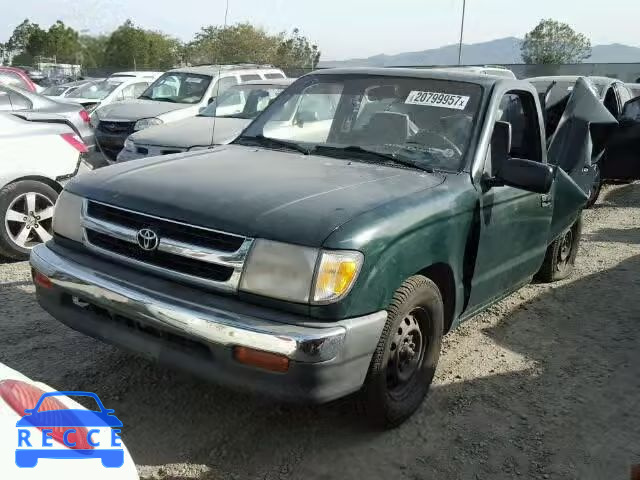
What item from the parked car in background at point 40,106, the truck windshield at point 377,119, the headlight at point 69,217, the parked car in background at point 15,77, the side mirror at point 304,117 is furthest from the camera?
the parked car in background at point 15,77

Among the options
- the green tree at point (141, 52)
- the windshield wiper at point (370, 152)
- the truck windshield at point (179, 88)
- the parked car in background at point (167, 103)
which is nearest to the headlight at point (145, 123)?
the parked car in background at point (167, 103)

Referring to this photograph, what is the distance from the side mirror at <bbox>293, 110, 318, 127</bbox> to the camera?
14.0 feet

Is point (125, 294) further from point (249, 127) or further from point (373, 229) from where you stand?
point (249, 127)

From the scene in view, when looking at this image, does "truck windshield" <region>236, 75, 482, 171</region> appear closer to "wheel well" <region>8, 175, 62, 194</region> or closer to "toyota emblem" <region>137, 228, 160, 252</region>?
"toyota emblem" <region>137, 228, 160, 252</region>

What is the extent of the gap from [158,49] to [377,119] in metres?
30.4

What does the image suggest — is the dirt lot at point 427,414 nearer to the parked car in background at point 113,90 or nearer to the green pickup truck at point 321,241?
the green pickup truck at point 321,241

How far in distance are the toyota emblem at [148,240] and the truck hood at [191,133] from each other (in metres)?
4.78

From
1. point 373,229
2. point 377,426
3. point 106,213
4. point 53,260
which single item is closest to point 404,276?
point 373,229

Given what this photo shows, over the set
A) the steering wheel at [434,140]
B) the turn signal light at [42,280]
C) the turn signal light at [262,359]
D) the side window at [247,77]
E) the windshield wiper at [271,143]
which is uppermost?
the side window at [247,77]

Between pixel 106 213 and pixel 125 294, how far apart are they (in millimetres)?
537

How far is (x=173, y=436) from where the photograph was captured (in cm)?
309

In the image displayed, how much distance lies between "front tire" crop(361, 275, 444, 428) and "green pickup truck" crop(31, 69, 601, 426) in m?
0.01

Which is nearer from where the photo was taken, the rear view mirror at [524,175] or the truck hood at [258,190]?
the truck hood at [258,190]

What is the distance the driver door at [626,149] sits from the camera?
9125 mm
